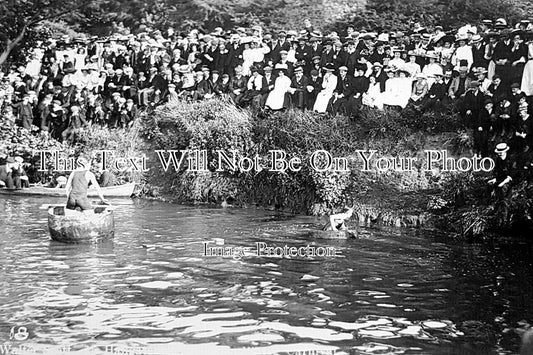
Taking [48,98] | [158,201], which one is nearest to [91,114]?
[48,98]

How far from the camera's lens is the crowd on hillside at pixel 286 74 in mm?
12664

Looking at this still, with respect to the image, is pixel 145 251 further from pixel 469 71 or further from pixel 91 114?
pixel 91 114

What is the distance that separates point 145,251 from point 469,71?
6.42 metres

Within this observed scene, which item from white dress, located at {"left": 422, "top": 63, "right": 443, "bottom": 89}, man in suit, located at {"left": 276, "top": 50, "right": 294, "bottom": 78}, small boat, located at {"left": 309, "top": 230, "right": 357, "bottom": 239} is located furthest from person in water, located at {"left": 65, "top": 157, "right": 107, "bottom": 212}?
white dress, located at {"left": 422, "top": 63, "right": 443, "bottom": 89}

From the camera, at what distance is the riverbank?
41.5ft

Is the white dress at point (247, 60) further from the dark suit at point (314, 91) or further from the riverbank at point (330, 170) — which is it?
the dark suit at point (314, 91)

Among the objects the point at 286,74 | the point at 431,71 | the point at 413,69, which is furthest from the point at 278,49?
the point at 431,71

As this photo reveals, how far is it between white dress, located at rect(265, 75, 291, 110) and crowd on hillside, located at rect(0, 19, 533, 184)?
2cm

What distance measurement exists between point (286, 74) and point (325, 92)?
1.00 metres

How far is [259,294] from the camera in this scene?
8.23 metres

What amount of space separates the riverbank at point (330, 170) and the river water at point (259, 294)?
929 mm

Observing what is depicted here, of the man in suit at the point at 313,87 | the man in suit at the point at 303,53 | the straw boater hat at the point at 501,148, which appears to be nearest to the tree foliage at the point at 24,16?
the man in suit at the point at 303,53

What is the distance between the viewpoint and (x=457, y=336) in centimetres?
688

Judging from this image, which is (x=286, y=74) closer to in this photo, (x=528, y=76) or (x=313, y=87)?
(x=313, y=87)
